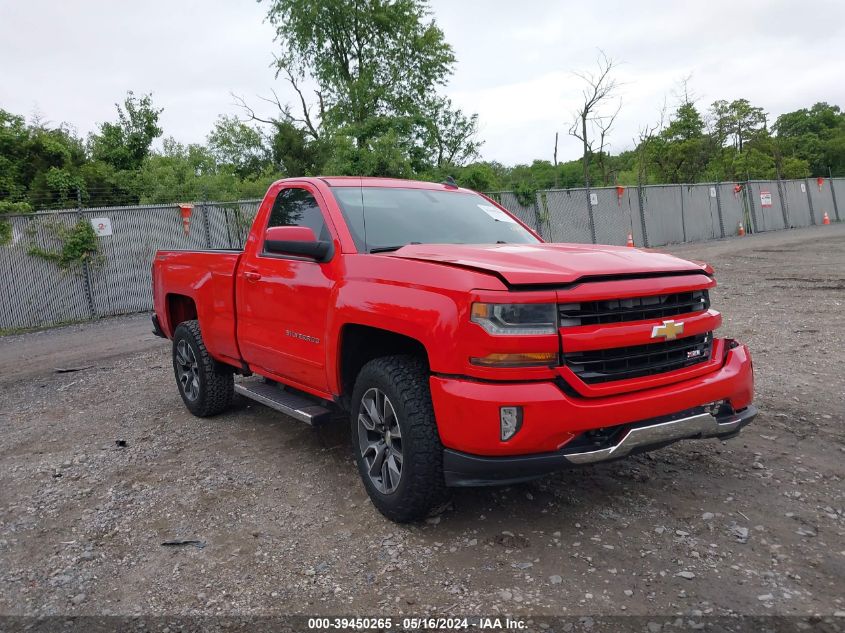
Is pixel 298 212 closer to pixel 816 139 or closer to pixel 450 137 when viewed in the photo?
pixel 450 137

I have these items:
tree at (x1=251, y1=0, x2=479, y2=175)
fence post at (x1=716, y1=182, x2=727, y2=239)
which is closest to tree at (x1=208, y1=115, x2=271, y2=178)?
tree at (x1=251, y1=0, x2=479, y2=175)

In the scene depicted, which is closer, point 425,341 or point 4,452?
point 425,341

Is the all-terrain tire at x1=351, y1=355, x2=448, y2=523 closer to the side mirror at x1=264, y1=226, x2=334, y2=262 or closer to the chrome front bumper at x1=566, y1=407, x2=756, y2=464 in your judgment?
the chrome front bumper at x1=566, y1=407, x2=756, y2=464

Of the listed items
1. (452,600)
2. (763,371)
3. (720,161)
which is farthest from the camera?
(720,161)

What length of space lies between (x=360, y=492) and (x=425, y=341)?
4.37 feet

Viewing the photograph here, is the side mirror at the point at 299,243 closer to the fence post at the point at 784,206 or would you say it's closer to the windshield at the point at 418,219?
the windshield at the point at 418,219

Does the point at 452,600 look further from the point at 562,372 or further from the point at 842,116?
the point at 842,116

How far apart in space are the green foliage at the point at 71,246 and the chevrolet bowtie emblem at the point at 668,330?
45.4ft

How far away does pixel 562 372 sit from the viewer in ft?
9.96

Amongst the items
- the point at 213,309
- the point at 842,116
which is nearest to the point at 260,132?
the point at 213,309

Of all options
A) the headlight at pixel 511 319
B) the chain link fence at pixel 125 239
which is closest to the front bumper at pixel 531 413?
the headlight at pixel 511 319

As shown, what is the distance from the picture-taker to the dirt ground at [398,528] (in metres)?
2.91

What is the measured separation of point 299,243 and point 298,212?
82 cm

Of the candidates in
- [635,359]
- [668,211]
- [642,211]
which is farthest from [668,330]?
[668,211]
